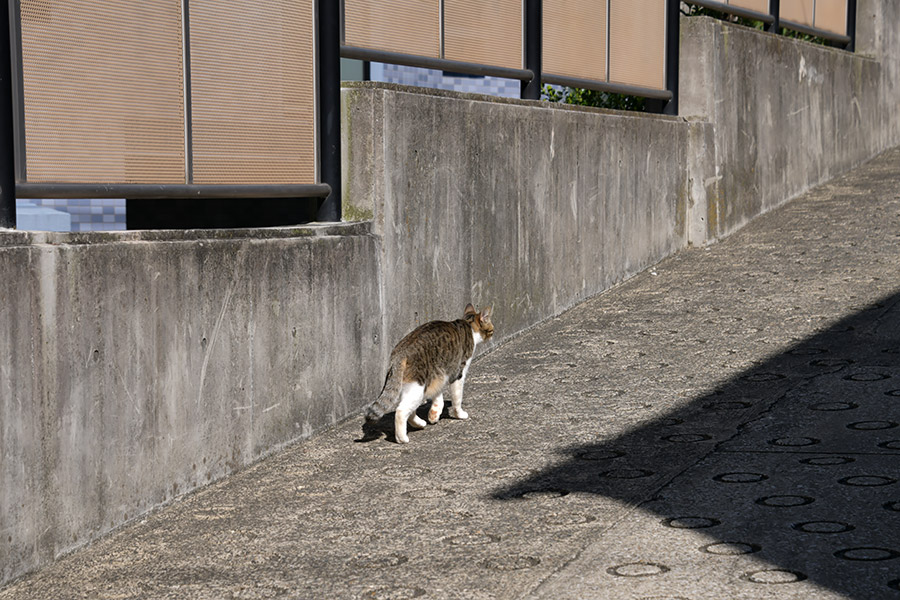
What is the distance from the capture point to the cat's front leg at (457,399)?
7.33 metres

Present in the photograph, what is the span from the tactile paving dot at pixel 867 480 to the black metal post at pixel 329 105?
3662mm

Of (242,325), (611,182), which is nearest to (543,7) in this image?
(611,182)

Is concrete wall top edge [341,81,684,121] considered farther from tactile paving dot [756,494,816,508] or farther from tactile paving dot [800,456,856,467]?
tactile paving dot [756,494,816,508]

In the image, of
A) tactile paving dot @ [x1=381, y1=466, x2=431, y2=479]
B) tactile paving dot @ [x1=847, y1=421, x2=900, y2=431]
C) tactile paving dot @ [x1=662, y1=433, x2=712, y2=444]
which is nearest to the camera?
tactile paving dot @ [x1=381, y1=466, x2=431, y2=479]

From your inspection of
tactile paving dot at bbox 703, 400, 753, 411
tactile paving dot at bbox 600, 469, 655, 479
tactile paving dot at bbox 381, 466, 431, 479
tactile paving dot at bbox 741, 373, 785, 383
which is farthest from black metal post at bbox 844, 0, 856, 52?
tactile paving dot at bbox 381, 466, 431, 479

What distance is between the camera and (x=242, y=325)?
20.9 ft

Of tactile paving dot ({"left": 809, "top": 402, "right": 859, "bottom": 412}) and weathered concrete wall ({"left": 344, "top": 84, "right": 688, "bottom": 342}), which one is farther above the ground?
weathered concrete wall ({"left": 344, "top": 84, "right": 688, "bottom": 342})

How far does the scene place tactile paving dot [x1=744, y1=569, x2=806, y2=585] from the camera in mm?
4246

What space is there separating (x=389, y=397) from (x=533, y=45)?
4444mm

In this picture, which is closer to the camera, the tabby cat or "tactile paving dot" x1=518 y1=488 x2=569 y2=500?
"tactile paving dot" x1=518 y1=488 x2=569 y2=500

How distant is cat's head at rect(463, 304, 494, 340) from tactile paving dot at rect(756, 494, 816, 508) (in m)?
2.91

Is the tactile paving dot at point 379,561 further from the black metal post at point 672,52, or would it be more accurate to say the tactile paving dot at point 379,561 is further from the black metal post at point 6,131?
the black metal post at point 672,52

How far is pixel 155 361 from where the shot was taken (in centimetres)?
568

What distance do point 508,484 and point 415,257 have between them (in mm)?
2528
